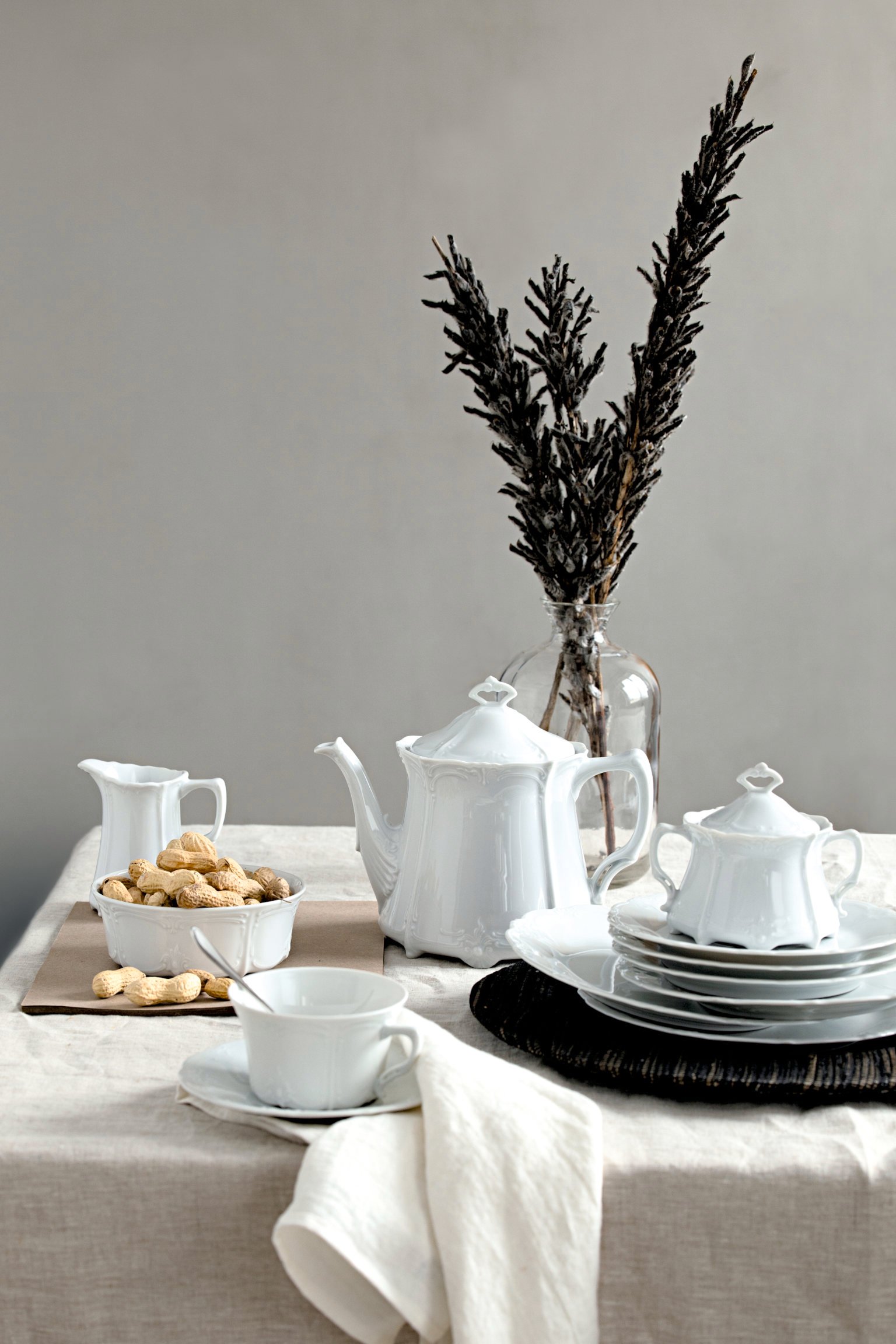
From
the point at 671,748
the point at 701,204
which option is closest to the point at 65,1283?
the point at 701,204

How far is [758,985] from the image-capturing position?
769mm

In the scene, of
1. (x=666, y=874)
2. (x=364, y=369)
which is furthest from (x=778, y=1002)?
(x=364, y=369)

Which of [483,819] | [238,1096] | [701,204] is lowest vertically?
[238,1096]

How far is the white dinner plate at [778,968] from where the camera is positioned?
0.76 metres

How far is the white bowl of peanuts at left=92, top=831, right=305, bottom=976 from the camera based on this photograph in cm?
90

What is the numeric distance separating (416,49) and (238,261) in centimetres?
55

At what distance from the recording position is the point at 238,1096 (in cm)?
67

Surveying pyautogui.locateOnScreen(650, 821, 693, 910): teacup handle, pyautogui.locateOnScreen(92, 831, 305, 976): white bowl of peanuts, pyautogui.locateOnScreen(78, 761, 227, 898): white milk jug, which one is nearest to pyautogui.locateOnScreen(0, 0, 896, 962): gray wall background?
pyautogui.locateOnScreen(78, 761, 227, 898): white milk jug

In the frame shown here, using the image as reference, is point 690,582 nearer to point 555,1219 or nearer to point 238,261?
point 238,261

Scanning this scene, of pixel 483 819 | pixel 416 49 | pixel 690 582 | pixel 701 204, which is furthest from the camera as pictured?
pixel 690 582

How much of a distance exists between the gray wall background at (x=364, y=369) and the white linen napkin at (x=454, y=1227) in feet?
6.40

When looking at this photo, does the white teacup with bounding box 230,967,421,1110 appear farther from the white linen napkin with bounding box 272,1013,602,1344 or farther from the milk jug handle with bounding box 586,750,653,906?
the milk jug handle with bounding box 586,750,653,906

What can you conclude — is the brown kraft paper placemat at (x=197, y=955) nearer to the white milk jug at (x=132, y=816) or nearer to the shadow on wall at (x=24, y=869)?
the white milk jug at (x=132, y=816)

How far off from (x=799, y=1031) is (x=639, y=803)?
297 millimetres
